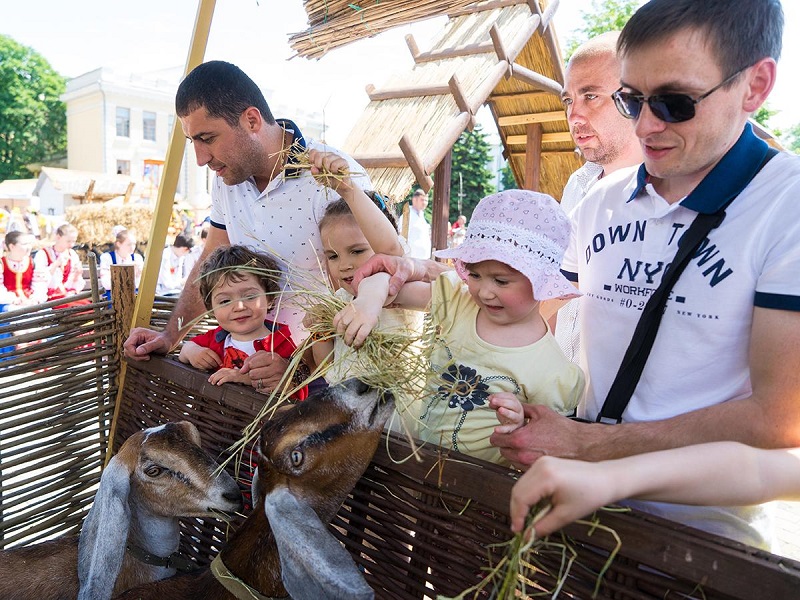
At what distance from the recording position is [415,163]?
17.0 ft

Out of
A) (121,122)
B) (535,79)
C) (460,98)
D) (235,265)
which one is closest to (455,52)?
(535,79)

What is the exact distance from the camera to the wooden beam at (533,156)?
756 cm

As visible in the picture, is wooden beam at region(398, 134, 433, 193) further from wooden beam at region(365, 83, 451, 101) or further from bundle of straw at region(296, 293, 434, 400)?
bundle of straw at region(296, 293, 434, 400)

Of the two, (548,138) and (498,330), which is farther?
(548,138)

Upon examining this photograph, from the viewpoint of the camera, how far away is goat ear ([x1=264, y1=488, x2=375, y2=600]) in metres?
1.59

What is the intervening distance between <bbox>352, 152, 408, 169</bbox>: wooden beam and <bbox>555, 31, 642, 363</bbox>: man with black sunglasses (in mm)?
2070

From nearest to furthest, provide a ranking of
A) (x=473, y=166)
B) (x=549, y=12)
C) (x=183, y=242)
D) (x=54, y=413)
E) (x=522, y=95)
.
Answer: (x=54, y=413)
(x=549, y=12)
(x=522, y=95)
(x=183, y=242)
(x=473, y=166)

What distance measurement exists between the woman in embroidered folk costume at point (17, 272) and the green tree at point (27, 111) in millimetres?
43864

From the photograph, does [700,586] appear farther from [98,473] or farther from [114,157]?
[114,157]

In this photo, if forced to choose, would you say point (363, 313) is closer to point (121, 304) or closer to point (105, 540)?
point (105, 540)

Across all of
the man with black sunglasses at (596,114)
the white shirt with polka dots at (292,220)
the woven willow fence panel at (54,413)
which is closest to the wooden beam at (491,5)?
the man with black sunglasses at (596,114)

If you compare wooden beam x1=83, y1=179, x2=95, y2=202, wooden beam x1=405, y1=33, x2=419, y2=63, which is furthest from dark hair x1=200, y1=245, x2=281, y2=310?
wooden beam x1=83, y1=179, x2=95, y2=202

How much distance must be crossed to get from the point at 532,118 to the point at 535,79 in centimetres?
101

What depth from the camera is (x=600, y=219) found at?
2.16m
